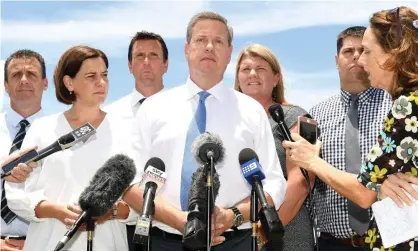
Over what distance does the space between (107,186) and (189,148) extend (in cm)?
67

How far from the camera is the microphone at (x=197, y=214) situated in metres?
3.28

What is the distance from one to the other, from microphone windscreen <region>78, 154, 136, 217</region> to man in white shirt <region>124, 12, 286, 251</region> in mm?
298


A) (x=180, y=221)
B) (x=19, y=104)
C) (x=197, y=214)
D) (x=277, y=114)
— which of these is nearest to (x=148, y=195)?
(x=197, y=214)

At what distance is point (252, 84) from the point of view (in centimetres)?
573

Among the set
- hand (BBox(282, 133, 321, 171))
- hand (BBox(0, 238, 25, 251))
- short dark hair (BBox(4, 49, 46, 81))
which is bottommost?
hand (BBox(0, 238, 25, 251))

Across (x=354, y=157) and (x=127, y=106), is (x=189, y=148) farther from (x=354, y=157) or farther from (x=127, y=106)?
(x=127, y=106)

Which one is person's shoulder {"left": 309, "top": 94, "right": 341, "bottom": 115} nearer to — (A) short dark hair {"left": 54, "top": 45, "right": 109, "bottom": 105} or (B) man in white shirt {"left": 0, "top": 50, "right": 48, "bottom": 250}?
(A) short dark hair {"left": 54, "top": 45, "right": 109, "bottom": 105}

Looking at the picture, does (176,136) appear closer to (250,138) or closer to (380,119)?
(250,138)

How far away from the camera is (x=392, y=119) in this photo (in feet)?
11.7

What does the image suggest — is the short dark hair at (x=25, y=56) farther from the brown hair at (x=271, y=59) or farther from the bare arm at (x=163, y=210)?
the bare arm at (x=163, y=210)

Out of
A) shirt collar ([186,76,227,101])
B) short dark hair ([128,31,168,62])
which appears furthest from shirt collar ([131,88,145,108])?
shirt collar ([186,76,227,101])

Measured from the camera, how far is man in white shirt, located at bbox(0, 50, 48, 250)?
595 cm

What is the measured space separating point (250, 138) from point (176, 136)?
52cm

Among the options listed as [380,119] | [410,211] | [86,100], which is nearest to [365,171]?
[410,211]
